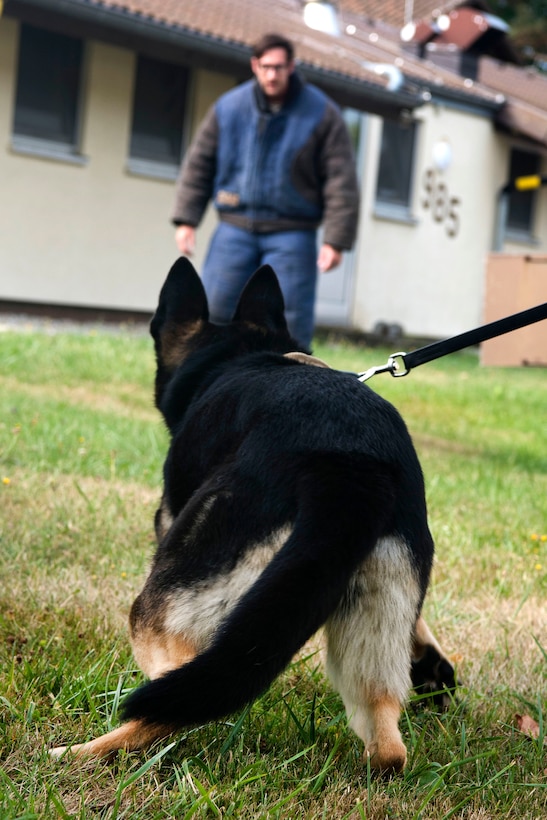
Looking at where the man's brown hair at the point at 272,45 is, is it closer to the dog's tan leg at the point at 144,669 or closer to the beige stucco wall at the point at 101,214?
the dog's tan leg at the point at 144,669

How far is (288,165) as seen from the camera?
6035 millimetres

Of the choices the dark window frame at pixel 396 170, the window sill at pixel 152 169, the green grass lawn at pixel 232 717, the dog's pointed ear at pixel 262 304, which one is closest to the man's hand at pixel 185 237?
the green grass lawn at pixel 232 717

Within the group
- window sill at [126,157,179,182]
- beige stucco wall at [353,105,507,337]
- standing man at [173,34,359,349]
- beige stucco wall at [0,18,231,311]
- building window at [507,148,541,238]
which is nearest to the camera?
standing man at [173,34,359,349]

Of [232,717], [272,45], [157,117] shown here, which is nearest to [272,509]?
[232,717]

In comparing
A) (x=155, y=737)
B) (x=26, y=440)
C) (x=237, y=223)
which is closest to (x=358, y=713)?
(x=155, y=737)

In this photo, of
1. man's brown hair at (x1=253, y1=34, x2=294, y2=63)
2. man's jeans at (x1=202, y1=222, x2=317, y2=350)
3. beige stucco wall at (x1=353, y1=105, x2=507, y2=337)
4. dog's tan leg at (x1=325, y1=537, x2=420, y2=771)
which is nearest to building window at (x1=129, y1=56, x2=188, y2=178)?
beige stucco wall at (x1=353, y1=105, x2=507, y2=337)

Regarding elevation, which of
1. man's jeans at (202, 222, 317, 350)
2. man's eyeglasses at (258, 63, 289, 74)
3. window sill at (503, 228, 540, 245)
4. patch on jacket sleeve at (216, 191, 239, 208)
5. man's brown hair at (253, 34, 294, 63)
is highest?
window sill at (503, 228, 540, 245)

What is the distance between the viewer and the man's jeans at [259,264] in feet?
19.4

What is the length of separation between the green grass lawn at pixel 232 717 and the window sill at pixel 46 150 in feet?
22.7

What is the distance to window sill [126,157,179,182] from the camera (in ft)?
44.7

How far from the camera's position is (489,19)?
20.5 meters

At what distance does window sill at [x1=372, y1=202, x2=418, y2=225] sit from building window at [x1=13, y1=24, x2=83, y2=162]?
5909 millimetres

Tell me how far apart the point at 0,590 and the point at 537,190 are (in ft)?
63.4

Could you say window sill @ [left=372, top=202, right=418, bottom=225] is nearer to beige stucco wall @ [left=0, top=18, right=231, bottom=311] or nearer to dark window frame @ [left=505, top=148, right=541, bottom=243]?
dark window frame @ [left=505, top=148, right=541, bottom=243]
